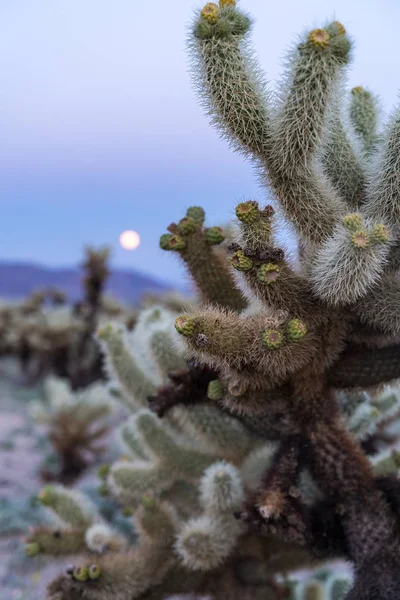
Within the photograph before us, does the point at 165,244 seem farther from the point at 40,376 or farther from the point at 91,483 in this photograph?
the point at 40,376

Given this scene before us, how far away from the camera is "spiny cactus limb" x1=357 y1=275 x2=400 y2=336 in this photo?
5.57 ft

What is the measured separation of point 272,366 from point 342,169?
742 mm

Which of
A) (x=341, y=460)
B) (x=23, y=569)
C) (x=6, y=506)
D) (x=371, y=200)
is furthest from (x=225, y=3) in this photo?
(x=6, y=506)

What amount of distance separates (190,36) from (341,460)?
152cm

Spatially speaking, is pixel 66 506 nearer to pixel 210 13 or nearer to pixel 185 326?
pixel 185 326

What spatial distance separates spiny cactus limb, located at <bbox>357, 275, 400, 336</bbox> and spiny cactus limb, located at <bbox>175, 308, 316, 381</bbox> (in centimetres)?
24

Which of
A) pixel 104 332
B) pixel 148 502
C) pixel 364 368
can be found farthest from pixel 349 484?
pixel 104 332

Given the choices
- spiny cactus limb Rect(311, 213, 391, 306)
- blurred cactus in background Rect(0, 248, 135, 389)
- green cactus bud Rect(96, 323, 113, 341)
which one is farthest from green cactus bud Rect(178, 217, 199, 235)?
blurred cactus in background Rect(0, 248, 135, 389)

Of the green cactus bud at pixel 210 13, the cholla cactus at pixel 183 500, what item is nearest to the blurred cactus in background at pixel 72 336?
the cholla cactus at pixel 183 500

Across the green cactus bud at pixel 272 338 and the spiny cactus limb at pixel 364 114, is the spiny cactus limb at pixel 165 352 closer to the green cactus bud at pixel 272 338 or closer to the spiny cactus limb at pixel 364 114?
the green cactus bud at pixel 272 338

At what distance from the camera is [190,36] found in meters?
1.51

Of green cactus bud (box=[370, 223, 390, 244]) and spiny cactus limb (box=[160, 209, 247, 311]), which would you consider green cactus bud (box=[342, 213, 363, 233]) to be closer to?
green cactus bud (box=[370, 223, 390, 244])

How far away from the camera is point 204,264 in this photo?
81.7 inches

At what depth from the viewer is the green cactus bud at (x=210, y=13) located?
144 centimetres
